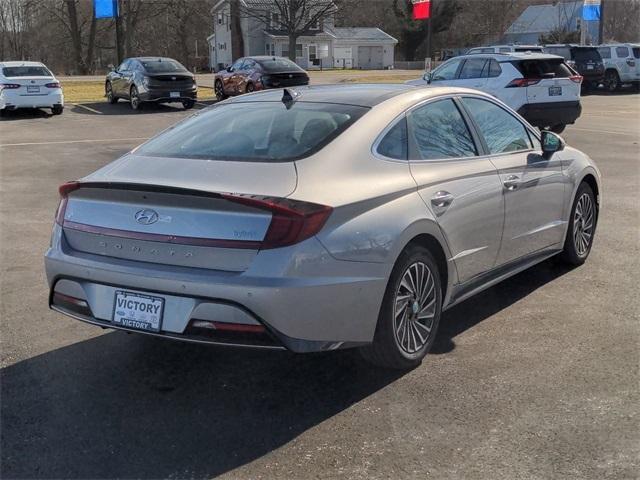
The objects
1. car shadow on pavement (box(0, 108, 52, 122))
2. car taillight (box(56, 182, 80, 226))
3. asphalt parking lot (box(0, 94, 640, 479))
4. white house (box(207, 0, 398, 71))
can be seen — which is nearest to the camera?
asphalt parking lot (box(0, 94, 640, 479))

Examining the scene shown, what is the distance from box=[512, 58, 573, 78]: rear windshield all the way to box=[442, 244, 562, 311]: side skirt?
10.5 meters

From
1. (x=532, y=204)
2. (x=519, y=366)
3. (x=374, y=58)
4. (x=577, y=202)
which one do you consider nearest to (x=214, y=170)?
(x=519, y=366)

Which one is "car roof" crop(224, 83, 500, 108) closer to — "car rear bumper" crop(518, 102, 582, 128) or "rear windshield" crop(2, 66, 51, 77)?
"car rear bumper" crop(518, 102, 582, 128)

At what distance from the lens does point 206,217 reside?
3592mm

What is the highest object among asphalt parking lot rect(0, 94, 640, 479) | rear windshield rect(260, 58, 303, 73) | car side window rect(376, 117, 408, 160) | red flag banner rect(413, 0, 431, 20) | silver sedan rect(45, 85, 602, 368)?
red flag banner rect(413, 0, 431, 20)

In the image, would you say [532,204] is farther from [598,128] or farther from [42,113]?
[42,113]

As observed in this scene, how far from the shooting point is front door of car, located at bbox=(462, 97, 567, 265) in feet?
16.8

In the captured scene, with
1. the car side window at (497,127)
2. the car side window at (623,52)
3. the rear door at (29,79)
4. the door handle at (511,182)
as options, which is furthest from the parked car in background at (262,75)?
the door handle at (511,182)

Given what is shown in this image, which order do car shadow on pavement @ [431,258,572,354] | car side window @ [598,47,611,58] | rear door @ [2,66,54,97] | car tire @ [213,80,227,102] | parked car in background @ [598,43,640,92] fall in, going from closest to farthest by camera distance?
car shadow on pavement @ [431,258,572,354], rear door @ [2,66,54,97], car tire @ [213,80,227,102], parked car in background @ [598,43,640,92], car side window @ [598,47,611,58]

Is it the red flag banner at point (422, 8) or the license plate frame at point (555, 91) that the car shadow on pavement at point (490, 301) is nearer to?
the license plate frame at point (555, 91)

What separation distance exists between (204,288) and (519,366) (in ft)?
6.45

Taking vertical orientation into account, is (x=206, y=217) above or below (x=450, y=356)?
above

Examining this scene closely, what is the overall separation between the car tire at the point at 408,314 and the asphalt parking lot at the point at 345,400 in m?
0.13

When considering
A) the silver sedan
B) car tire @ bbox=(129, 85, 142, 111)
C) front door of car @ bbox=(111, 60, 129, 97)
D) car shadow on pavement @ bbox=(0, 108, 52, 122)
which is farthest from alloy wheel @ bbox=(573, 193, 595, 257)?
front door of car @ bbox=(111, 60, 129, 97)
